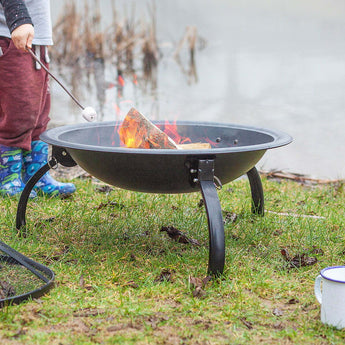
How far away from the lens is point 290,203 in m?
3.41

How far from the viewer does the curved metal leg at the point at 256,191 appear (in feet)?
9.53

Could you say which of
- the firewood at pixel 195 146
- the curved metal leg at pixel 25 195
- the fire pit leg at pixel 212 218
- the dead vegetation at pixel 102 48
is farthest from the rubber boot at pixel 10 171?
the dead vegetation at pixel 102 48

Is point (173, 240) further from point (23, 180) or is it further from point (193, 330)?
point (23, 180)

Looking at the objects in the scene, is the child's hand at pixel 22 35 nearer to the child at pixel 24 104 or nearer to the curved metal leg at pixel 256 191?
the child at pixel 24 104

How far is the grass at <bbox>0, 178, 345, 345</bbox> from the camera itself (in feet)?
5.82

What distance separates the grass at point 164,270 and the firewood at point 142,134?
49 cm

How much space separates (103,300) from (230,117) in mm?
6535

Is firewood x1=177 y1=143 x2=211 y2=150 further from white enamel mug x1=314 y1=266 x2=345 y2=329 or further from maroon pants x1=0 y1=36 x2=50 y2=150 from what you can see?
maroon pants x1=0 y1=36 x2=50 y2=150

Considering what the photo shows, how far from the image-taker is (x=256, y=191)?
9.68ft

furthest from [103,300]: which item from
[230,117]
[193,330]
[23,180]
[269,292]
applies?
[230,117]

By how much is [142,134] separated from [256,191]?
2.82ft

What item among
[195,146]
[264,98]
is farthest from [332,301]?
[264,98]

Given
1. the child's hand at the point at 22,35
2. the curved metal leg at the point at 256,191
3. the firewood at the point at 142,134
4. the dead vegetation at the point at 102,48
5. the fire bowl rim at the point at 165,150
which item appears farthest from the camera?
the dead vegetation at the point at 102,48

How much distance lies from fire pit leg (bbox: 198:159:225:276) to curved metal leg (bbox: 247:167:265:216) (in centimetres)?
81
